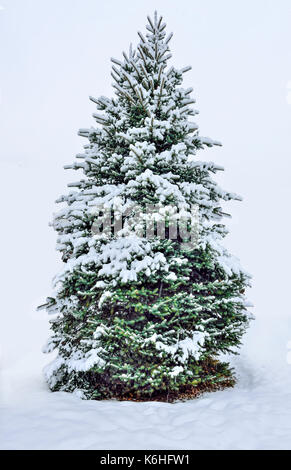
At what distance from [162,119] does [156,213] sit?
223 centimetres

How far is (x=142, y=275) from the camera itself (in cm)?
509

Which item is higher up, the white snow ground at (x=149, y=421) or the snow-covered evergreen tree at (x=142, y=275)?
the snow-covered evergreen tree at (x=142, y=275)

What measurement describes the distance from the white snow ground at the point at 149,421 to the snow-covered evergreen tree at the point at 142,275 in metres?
0.44

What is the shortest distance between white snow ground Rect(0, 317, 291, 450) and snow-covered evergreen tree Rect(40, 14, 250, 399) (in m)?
0.44

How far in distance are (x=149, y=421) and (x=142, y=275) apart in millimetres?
2059

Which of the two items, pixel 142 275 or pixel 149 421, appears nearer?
pixel 149 421

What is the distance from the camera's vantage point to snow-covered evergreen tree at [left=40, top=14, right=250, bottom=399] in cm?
490

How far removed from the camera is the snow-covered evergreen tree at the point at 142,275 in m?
4.90

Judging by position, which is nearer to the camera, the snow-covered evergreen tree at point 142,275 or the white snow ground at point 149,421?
the white snow ground at point 149,421

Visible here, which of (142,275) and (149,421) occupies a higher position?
(142,275)

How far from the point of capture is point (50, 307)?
5.71 m

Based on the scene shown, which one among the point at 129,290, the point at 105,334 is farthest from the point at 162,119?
the point at 105,334
